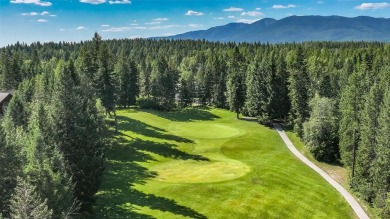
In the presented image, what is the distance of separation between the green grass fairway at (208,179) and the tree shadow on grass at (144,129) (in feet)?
0.69

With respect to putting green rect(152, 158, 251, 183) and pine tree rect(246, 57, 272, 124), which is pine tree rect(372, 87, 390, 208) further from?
pine tree rect(246, 57, 272, 124)

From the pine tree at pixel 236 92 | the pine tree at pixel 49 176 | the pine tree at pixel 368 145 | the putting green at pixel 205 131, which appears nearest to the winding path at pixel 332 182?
the pine tree at pixel 368 145

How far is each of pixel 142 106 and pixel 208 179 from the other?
2692 inches

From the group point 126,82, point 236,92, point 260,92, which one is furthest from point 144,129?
point 126,82

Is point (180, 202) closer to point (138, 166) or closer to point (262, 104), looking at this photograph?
point (138, 166)

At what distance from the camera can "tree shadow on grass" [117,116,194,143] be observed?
78.7m

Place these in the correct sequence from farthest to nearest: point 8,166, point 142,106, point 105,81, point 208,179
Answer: point 142,106, point 105,81, point 208,179, point 8,166

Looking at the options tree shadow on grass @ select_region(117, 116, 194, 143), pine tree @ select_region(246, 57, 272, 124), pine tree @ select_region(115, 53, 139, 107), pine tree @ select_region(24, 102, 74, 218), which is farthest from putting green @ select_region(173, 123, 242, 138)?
pine tree @ select_region(24, 102, 74, 218)

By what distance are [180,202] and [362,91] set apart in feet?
126

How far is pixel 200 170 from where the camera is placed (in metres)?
58.8

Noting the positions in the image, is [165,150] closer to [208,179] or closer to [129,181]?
[129,181]

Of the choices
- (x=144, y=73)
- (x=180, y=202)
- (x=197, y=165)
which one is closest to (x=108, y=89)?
(x=197, y=165)

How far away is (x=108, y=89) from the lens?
74250 millimetres

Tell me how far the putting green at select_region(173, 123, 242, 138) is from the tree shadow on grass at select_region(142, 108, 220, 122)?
1115cm
